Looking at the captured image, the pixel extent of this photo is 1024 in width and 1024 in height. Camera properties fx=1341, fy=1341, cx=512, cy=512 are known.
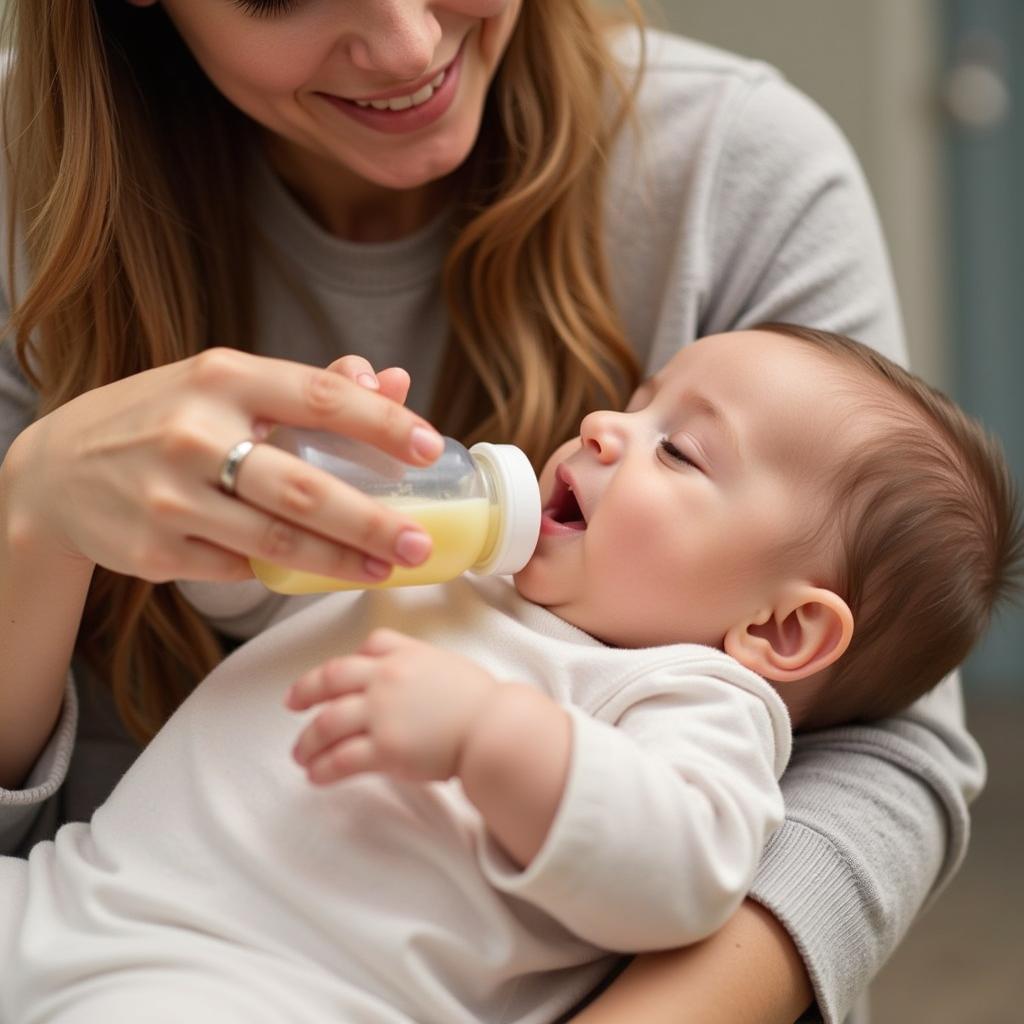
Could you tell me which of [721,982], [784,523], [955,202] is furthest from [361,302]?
[955,202]

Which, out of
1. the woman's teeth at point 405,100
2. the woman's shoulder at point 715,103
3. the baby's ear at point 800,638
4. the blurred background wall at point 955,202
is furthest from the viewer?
the blurred background wall at point 955,202

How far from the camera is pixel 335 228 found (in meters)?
1.43

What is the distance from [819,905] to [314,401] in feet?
1.82

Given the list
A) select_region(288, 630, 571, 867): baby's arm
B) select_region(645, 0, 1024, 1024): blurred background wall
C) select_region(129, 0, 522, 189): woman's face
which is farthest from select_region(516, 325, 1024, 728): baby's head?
select_region(645, 0, 1024, 1024): blurred background wall

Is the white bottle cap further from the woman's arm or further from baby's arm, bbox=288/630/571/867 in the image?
the woman's arm

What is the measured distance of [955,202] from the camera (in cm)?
299

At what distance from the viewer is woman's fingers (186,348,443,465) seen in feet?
2.74

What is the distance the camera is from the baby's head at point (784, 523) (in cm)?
104

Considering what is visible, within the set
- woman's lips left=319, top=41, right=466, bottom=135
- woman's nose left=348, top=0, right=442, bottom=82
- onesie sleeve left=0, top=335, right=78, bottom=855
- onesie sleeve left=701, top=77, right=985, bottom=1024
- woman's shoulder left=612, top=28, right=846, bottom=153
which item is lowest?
onesie sleeve left=0, top=335, right=78, bottom=855

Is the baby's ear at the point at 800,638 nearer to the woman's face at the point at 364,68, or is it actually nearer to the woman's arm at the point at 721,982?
the woman's arm at the point at 721,982

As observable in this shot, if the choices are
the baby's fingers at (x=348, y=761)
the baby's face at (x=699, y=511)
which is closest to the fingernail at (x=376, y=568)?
the baby's fingers at (x=348, y=761)

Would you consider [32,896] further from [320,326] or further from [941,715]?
[941,715]

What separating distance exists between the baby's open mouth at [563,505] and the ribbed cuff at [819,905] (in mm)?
301

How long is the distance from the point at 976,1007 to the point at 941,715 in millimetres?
1228
